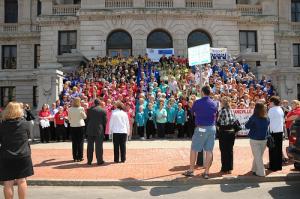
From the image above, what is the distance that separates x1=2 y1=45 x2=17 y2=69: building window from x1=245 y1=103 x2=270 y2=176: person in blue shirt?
36967 mm

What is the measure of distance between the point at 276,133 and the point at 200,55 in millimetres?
3269

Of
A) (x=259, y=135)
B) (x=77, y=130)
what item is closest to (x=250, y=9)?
(x=77, y=130)

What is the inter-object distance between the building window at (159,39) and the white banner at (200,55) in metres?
20.9

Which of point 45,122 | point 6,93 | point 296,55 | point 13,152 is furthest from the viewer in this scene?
point 6,93

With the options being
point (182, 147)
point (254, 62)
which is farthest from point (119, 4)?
point (182, 147)

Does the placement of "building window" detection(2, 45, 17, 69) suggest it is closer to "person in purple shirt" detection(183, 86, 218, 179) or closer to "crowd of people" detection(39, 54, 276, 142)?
"crowd of people" detection(39, 54, 276, 142)

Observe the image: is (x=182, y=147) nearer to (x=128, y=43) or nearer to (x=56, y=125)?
(x=56, y=125)

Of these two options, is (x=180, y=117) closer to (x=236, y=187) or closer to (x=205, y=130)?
(x=205, y=130)

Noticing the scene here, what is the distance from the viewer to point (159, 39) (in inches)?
1344

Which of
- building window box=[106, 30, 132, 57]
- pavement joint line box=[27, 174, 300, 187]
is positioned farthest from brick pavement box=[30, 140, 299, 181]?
building window box=[106, 30, 132, 57]

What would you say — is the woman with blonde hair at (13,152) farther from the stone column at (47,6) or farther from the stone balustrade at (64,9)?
the stone column at (47,6)

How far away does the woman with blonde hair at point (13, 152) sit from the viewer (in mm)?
7898

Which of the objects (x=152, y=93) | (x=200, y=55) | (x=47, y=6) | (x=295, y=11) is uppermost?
(x=295, y=11)

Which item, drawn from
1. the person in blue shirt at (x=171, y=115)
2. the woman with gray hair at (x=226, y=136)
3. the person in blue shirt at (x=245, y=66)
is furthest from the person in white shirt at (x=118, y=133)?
the person in blue shirt at (x=245, y=66)
